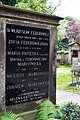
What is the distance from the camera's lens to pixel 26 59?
5738 millimetres

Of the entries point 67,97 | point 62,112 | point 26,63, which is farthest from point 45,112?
point 67,97

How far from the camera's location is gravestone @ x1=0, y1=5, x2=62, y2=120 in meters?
5.36

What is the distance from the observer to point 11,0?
52.6 feet

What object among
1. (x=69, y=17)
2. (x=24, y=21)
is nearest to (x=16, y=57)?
(x=24, y=21)

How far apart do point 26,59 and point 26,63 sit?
8 centimetres

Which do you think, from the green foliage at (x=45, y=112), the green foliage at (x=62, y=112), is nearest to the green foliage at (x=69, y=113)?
the green foliage at (x=62, y=112)

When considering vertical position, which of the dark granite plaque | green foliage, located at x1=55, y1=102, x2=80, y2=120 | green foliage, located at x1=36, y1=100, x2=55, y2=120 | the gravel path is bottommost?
the gravel path

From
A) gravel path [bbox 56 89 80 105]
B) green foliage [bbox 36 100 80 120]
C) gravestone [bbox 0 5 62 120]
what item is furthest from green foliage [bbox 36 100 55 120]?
gravel path [bbox 56 89 80 105]

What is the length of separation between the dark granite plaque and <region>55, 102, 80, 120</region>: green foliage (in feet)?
3.52

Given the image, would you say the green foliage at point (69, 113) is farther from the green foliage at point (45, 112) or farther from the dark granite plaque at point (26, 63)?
the dark granite plaque at point (26, 63)

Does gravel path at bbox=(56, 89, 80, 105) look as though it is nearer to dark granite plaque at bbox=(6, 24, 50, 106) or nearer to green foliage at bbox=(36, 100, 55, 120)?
dark granite plaque at bbox=(6, 24, 50, 106)

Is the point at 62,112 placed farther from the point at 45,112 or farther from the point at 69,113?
the point at 45,112

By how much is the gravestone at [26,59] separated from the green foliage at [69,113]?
1.07m

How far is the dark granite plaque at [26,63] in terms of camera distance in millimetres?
5445
